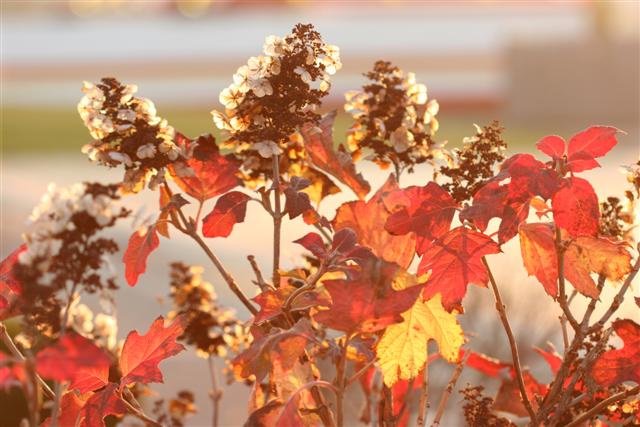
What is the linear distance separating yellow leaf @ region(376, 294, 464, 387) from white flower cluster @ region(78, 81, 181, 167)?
30 cm

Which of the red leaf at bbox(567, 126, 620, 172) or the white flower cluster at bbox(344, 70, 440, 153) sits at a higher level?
the white flower cluster at bbox(344, 70, 440, 153)

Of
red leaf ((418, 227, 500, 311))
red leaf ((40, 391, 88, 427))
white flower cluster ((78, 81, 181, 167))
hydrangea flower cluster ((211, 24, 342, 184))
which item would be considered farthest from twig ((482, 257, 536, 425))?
red leaf ((40, 391, 88, 427))

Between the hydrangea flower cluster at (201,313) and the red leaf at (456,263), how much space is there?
571mm

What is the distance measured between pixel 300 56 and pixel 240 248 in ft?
16.9

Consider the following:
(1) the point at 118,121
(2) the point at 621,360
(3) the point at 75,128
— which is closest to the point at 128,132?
(1) the point at 118,121

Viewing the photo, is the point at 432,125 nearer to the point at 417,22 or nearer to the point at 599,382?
the point at 599,382

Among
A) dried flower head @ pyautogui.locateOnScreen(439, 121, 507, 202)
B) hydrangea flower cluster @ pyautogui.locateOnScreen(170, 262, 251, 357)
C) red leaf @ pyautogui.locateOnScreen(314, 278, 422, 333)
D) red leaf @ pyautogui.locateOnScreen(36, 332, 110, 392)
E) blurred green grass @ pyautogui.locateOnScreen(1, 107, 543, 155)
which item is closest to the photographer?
red leaf @ pyautogui.locateOnScreen(36, 332, 110, 392)

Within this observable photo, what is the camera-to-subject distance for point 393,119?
1280 millimetres

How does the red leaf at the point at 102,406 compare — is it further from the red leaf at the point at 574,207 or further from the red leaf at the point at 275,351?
the red leaf at the point at 574,207

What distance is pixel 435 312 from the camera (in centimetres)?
109

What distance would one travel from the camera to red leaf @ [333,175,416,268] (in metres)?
1.11

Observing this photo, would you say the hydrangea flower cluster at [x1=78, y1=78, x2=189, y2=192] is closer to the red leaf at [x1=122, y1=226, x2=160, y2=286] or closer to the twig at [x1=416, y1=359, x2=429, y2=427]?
the red leaf at [x1=122, y1=226, x2=160, y2=286]

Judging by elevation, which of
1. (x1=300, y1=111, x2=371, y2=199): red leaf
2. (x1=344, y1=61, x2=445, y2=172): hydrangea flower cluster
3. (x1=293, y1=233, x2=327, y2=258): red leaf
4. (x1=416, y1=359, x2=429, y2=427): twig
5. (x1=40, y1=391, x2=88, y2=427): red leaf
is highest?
(x1=344, y1=61, x2=445, y2=172): hydrangea flower cluster

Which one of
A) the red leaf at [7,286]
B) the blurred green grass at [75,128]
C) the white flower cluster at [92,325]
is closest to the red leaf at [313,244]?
the red leaf at [7,286]
